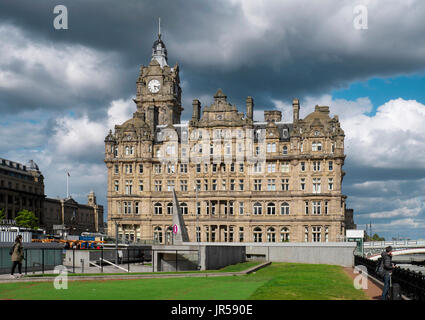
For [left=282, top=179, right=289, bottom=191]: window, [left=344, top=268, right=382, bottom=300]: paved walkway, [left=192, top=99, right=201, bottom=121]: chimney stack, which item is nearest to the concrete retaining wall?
[left=344, top=268, right=382, bottom=300]: paved walkway

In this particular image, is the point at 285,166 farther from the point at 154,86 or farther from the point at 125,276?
the point at 125,276

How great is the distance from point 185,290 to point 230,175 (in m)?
72.4

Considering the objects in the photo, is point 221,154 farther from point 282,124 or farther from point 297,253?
point 297,253

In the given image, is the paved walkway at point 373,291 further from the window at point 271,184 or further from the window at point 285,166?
the window at point 271,184

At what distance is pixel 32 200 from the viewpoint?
151m

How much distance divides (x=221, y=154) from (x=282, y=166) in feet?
34.9

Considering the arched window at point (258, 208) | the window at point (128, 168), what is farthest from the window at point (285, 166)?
the window at point (128, 168)

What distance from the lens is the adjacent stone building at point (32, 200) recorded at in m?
140

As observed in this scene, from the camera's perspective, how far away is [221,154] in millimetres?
101250

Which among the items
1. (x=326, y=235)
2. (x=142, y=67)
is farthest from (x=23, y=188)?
(x=326, y=235)

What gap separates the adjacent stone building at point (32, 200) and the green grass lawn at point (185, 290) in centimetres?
11193

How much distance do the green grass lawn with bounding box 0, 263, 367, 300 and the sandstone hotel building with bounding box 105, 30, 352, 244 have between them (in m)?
60.4

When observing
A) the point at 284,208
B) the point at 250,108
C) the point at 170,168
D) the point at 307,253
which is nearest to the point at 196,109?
the point at 250,108

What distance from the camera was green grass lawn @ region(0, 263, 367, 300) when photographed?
26906mm
